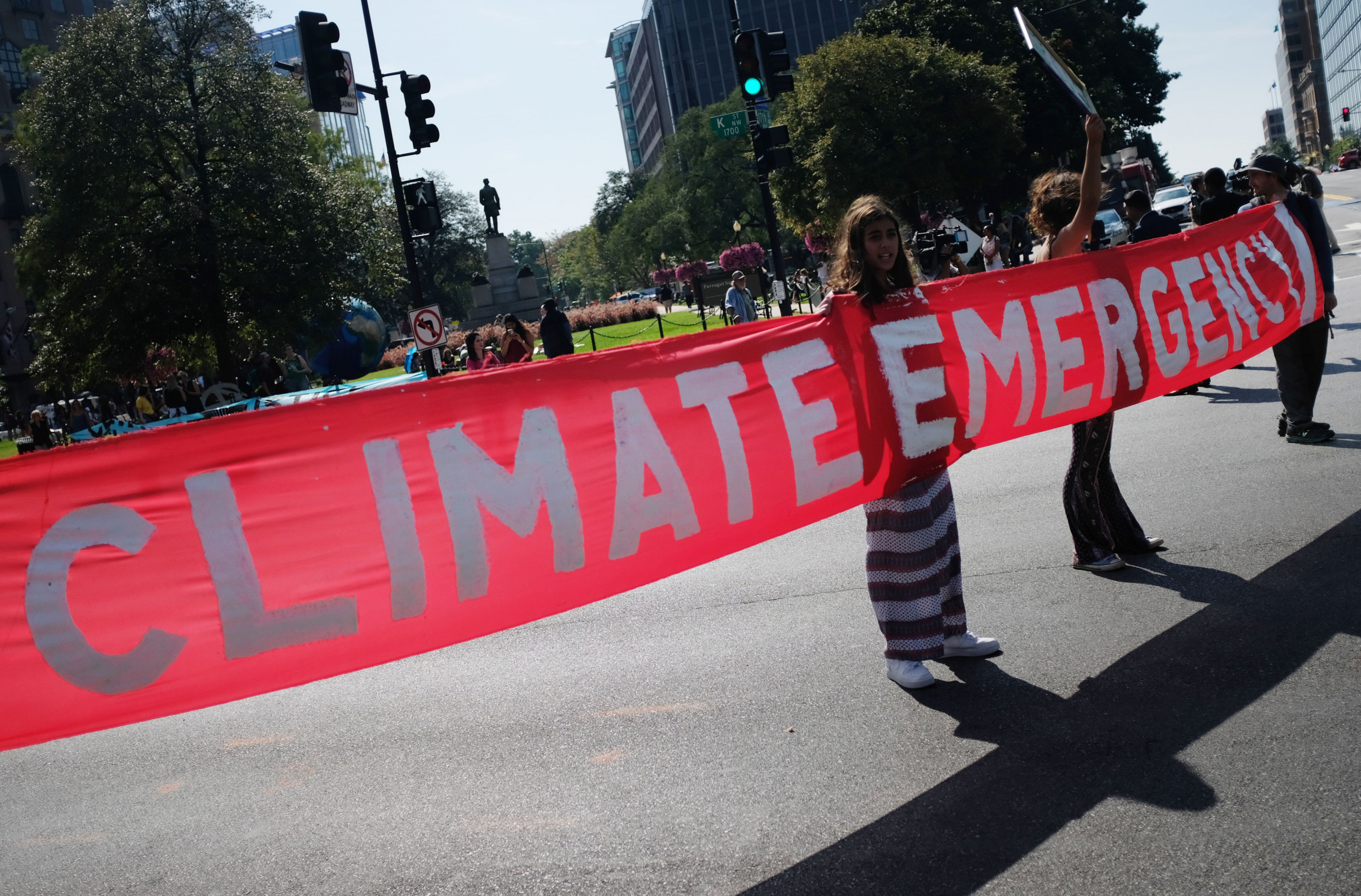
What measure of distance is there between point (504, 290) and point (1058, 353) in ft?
169

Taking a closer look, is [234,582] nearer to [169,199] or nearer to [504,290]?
[169,199]

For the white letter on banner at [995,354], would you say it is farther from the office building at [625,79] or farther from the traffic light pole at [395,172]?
the office building at [625,79]

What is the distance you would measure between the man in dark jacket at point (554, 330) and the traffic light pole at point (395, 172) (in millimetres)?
3918

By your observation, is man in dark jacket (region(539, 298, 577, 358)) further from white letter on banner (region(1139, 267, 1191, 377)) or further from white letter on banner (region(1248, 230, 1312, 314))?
white letter on banner (region(1139, 267, 1191, 377))

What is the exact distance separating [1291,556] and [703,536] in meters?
3.02

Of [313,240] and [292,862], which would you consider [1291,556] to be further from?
[313,240]

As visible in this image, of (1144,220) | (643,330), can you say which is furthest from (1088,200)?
(643,330)

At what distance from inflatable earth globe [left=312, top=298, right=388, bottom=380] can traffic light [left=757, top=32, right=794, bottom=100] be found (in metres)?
23.9

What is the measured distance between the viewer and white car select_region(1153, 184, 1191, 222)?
4384 cm

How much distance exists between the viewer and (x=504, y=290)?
55.8 meters

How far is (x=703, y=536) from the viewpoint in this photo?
4.85m

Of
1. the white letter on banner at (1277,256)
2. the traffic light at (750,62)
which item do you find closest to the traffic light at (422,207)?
the traffic light at (750,62)

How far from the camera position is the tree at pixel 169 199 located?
33406mm

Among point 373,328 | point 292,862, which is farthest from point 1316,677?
point 373,328
